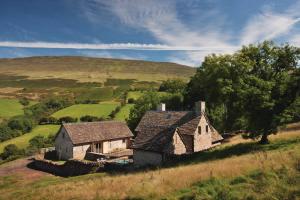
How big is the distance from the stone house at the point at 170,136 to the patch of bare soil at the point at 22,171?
1231 centimetres

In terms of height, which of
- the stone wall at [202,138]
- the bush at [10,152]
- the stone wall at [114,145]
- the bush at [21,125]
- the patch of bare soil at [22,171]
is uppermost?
the bush at [21,125]

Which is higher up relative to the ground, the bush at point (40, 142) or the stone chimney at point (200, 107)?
the stone chimney at point (200, 107)

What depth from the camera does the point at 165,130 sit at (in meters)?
39.1

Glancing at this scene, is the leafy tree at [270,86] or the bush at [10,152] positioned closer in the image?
the leafy tree at [270,86]

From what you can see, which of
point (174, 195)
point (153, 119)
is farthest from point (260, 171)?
point (153, 119)

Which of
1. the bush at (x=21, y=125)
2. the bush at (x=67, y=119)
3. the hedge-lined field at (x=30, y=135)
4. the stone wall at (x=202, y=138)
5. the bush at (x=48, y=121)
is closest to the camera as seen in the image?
the stone wall at (x=202, y=138)

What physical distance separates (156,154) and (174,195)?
22169mm

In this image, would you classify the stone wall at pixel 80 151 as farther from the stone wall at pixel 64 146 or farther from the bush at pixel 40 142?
the bush at pixel 40 142

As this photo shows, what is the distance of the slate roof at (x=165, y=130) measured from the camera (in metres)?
37.4

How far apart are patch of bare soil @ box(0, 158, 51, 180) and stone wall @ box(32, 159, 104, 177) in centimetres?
129

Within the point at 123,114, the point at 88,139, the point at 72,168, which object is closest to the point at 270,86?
the point at 72,168

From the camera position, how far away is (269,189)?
522 inches

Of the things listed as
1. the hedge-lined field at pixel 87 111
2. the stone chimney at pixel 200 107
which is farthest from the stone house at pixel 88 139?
the hedge-lined field at pixel 87 111

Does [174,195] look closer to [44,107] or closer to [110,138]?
[110,138]
